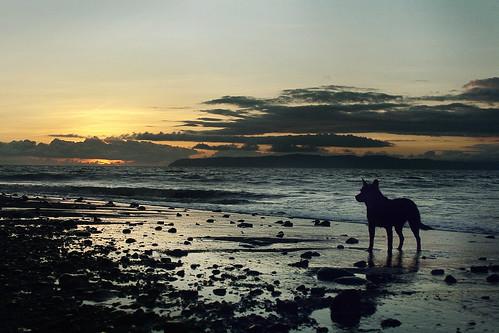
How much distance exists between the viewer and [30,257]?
40.6 feet

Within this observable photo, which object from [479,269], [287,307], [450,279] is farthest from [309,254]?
[287,307]

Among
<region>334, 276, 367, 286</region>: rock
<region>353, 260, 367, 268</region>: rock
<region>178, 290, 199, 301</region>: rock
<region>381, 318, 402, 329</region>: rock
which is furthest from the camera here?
<region>353, 260, 367, 268</region>: rock

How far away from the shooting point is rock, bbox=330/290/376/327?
7578mm

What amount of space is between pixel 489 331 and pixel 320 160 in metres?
185

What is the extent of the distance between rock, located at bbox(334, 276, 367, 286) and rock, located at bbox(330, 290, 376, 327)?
189cm

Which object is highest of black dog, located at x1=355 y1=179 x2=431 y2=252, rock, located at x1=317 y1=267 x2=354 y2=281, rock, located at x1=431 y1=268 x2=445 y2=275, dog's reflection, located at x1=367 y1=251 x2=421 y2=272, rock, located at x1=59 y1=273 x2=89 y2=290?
black dog, located at x1=355 y1=179 x2=431 y2=252

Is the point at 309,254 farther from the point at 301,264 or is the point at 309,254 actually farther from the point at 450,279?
the point at 450,279

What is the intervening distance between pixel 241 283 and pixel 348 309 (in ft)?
8.41

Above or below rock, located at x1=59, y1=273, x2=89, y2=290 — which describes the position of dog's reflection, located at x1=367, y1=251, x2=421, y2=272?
below

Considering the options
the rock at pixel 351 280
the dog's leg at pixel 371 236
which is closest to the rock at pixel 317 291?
the rock at pixel 351 280

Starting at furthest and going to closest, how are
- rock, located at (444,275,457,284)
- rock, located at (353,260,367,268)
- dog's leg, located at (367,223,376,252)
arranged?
dog's leg, located at (367,223,376,252) → rock, located at (353,260,367,268) → rock, located at (444,275,457,284)

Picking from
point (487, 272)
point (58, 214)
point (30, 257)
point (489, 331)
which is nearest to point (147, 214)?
point (58, 214)

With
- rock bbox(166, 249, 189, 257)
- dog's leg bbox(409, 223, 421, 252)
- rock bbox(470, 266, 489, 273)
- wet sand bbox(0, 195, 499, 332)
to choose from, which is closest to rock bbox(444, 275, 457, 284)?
wet sand bbox(0, 195, 499, 332)

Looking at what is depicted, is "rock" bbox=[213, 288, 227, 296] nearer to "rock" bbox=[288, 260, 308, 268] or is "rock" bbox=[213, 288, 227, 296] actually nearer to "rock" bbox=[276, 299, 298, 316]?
"rock" bbox=[276, 299, 298, 316]
